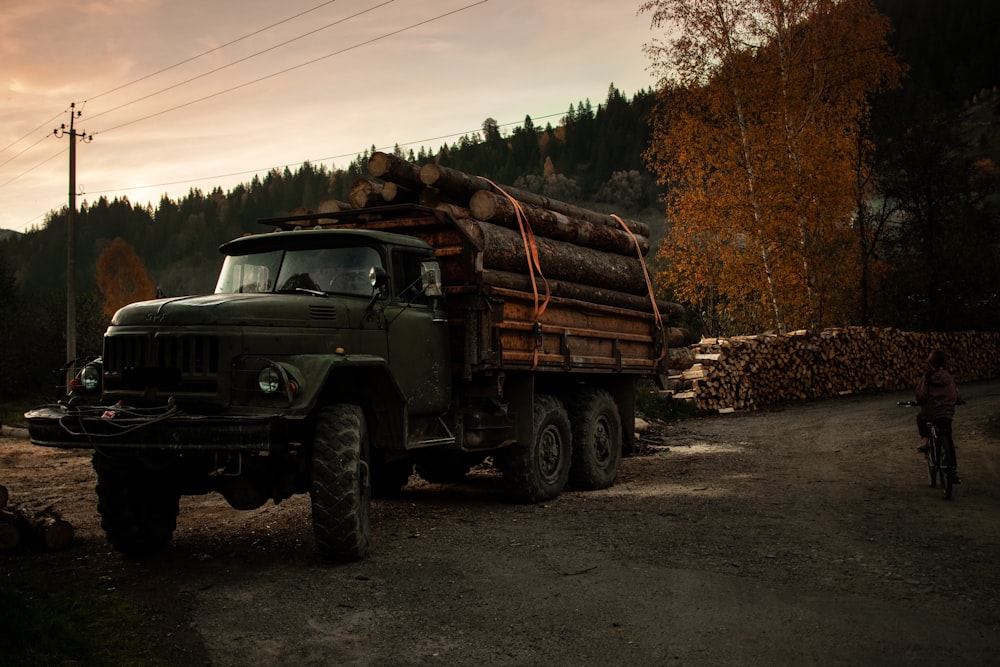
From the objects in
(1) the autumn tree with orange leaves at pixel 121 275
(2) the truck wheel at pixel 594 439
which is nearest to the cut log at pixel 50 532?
(2) the truck wheel at pixel 594 439

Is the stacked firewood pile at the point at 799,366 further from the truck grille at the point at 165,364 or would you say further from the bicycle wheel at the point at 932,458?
the truck grille at the point at 165,364

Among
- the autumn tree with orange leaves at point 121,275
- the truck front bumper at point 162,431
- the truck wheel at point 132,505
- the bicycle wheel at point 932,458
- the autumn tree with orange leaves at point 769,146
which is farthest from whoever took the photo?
the autumn tree with orange leaves at point 121,275

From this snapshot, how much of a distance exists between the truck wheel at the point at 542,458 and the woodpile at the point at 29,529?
4452 mm

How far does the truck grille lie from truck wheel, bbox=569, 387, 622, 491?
5450 millimetres

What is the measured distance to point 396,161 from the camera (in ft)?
30.1

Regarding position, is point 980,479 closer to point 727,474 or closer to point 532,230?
point 727,474

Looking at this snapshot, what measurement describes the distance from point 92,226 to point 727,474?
13220 cm

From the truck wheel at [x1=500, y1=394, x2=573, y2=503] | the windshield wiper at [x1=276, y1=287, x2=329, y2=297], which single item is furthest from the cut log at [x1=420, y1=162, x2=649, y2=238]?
the truck wheel at [x1=500, y1=394, x2=573, y2=503]

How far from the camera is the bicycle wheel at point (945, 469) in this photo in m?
9.62

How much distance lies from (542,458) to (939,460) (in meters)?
4.46

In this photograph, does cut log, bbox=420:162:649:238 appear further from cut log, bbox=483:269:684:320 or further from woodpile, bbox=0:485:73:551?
woodpile, bbox=0:485:73:551

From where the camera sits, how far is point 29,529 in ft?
23.7

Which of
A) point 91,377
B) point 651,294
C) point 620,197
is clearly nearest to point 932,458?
point 651,294

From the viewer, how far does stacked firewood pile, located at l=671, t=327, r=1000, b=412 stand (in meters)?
21.4
